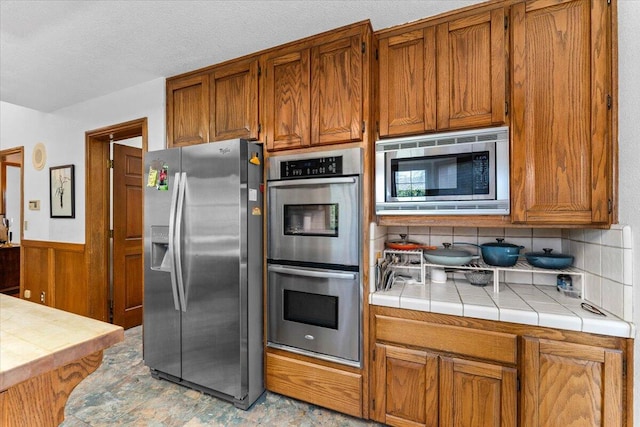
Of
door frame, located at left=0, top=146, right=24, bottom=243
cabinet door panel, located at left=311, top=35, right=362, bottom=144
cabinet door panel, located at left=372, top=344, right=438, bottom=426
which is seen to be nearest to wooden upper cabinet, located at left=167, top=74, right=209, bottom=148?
cabinet door panel, located at left=311, top=35, right=362, bottom=144

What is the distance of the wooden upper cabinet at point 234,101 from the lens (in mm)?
2115

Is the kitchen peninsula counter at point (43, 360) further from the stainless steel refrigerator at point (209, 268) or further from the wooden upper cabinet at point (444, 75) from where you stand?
the wooden upper cabinet at point (444, 75)

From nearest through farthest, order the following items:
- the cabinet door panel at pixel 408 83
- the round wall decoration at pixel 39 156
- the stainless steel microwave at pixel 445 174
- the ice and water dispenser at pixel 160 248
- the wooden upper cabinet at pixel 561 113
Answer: the wooden upper cabinet at pixel 561 113 < the stainless steel microwave at pixel 445 174 < the cabinet door panel at pixel 408 83 < the ice and water dispenser at pixel 160 248 < the round wall decoration at pixel 39 156

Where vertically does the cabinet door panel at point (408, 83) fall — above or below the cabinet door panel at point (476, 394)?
above

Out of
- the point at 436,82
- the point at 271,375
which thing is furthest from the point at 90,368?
the point at 436,82

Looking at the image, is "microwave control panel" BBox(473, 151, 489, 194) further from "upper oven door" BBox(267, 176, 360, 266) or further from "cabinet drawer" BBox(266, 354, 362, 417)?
"cabinet drawer" BBox(266, 354, 362, 417)

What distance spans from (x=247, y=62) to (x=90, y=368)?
2032mm

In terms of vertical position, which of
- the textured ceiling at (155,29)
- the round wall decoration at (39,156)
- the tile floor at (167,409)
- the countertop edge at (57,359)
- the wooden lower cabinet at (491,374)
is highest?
the textured ceiling at (155,29)

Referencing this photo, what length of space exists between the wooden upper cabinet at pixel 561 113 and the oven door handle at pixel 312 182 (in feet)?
2.91

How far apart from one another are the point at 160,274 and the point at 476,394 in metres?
2.17

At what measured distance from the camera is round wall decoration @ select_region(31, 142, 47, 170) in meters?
3.39

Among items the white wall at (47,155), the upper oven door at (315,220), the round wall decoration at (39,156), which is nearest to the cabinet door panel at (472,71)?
the upper oven door at (315,220)

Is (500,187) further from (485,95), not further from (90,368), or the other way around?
(90,368)

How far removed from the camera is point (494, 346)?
147 cm
